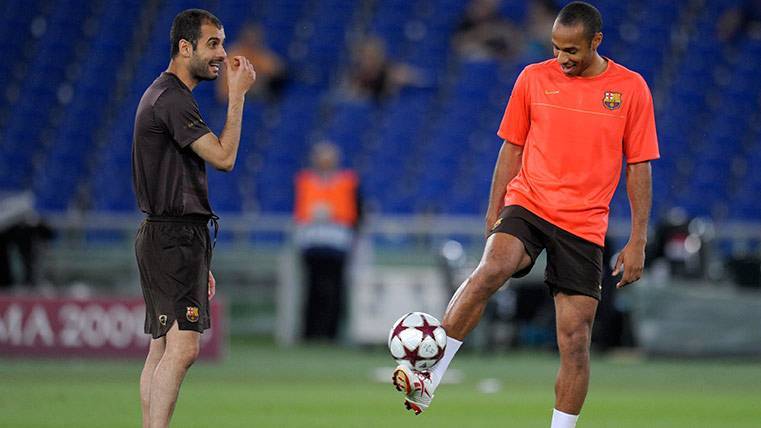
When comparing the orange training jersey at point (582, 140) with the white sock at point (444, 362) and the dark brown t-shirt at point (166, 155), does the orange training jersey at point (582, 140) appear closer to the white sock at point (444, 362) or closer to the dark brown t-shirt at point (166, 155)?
the white sock at point (444, 362)

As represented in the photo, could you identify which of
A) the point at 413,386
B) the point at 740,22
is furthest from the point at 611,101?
the point at 740,22

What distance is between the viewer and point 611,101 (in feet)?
23.5

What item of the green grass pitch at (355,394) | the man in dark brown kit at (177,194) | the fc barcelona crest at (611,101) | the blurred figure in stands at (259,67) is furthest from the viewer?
the blurred figure in stands at (259,67)

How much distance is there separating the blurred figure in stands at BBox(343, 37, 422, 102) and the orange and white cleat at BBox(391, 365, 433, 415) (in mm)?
12262

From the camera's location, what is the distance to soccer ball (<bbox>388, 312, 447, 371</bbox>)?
704cm

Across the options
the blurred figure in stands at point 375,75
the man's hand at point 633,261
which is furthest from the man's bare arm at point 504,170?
the blurred figure in stands at point 375,75

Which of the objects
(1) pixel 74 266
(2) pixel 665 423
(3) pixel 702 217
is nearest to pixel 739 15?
(3) pixel 702 217

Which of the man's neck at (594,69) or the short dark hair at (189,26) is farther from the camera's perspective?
the man's neck at (594,69)

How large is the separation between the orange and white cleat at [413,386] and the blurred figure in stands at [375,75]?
12.3 m

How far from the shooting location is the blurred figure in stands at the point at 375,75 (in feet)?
62.6

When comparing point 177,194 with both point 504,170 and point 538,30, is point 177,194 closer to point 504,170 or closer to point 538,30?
point 504,170

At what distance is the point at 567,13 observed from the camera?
709 cm

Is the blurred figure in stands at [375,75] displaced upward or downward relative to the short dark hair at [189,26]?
upward

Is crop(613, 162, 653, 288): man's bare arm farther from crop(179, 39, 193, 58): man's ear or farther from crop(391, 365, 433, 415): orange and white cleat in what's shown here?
A: crop(179, 39, 193, 58): man's ear
